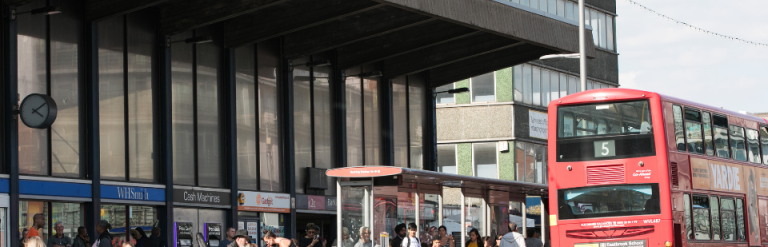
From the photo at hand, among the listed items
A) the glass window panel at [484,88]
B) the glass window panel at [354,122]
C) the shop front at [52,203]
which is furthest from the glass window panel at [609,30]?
the shop front at [52,203]

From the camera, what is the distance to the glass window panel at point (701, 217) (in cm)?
1858

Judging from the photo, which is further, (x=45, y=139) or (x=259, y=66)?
(x=259, y=66)

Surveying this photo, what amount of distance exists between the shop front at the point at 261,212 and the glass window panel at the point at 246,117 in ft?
1.08

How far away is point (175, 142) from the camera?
→ 20.9 metres

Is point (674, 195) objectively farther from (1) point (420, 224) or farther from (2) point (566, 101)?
(1) point (420, 224)

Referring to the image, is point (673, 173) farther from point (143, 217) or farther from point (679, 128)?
point (143, 217)

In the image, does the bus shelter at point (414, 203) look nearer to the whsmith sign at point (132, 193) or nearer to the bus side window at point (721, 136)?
the whsmith sign at point (132, 193)

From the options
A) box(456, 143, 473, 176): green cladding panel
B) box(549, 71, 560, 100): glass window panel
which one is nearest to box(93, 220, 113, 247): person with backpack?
box(456, 143, 473, 176): green cladding panel

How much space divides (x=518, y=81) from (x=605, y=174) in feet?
69.6

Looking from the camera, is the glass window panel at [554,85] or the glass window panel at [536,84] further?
the glass window panel at [554,85]

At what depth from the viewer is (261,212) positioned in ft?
75.9

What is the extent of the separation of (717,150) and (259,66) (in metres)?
10.4

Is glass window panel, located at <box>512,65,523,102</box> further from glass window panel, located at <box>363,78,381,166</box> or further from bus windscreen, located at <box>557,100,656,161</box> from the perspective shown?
bus windscreen, located at <box>557,100,656,161</box>

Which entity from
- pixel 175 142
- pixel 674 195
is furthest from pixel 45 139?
pixel 674 195
